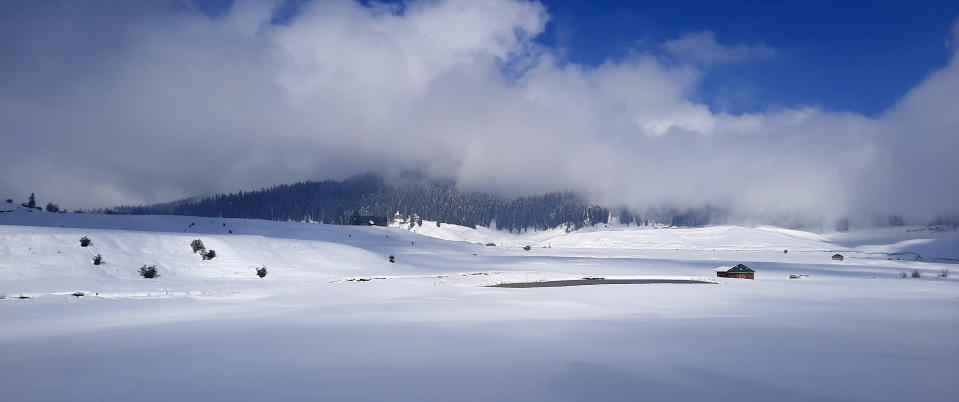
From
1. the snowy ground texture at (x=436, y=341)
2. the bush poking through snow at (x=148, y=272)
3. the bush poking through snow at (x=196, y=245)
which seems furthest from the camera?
the bush poking through snow at (x=196, y=245)

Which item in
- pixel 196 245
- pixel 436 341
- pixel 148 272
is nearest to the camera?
pixel 436 341

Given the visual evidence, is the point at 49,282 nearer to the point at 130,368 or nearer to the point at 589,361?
the point at 130,368

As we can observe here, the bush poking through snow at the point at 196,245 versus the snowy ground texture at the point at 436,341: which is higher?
the bush poking through snow at the point at 196,245

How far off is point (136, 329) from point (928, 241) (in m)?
165

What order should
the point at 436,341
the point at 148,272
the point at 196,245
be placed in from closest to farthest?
the point at 436,341 → the point at 148,272 → the point at 196,245

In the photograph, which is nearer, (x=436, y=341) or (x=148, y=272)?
(x=436, y=341)

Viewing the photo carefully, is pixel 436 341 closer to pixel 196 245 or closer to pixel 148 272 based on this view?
pixel 148 272

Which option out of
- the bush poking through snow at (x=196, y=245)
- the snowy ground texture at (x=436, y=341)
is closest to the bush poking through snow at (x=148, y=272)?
the snowy ground texture at (x=436, y=341)

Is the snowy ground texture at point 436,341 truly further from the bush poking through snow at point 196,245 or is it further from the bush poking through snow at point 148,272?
the bush poking through snow at point 196,245

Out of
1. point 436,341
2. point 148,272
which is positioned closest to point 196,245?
point 148,272

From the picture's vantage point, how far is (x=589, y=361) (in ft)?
33.9

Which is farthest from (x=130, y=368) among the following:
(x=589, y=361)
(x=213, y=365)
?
(x=589, y=361)

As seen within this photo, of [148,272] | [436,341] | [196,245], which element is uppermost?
[196,245]

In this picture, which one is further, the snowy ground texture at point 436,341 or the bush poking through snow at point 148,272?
the bush poking through snow at point 148,272
